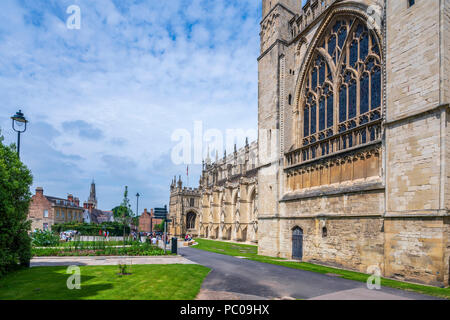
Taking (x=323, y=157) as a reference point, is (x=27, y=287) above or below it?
below

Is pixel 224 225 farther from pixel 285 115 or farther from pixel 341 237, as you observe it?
pixel 341 237

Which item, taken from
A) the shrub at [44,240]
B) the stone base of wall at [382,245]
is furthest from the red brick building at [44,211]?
the stone base of wall at [382,245]

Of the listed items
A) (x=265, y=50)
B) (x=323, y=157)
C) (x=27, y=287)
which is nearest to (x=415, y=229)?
(x=323, y=157)

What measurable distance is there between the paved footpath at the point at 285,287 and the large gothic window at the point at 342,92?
23.7 feet

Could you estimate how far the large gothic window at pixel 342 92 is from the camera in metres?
15.6

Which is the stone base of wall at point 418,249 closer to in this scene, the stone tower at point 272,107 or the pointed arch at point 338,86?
the pointed arch at point 338,86

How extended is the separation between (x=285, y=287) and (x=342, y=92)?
12.6 m

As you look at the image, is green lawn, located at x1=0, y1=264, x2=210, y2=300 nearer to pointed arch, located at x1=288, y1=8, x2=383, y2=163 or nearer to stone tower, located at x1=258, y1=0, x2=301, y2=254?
stone tower, located at x1=258, y1=0, x2=301, y2=254

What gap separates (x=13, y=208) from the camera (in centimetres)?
1112

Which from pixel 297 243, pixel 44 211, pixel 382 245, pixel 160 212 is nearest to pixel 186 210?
pixel 44 211

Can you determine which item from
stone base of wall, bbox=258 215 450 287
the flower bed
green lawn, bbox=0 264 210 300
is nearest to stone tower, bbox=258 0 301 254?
stone base of wall, bbox=258 215 450 287
